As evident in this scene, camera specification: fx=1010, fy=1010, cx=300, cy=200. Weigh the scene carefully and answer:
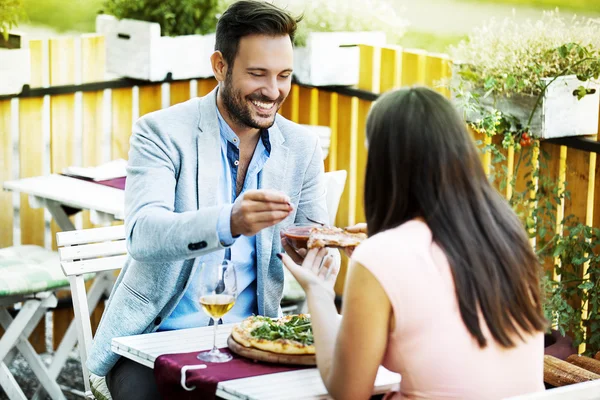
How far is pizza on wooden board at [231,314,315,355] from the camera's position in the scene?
8.55ft

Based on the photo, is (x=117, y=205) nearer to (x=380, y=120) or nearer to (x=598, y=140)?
(x=598, y=140)

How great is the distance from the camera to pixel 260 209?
2664 millimetres

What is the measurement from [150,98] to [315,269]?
3487 millimetres

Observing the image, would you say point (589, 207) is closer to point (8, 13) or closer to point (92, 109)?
point (92, 109)

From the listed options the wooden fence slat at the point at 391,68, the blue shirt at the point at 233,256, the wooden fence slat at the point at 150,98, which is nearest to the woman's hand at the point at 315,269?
the blue shirt at the point at 233,256

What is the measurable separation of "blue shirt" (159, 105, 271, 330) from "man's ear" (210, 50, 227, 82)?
0.13m

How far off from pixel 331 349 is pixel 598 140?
8.12ft

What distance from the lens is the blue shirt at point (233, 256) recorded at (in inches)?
126

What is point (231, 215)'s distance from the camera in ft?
9.04

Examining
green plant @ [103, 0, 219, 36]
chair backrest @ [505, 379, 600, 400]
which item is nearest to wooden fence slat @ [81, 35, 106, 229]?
green plant @ [103, 0, 219, 36]

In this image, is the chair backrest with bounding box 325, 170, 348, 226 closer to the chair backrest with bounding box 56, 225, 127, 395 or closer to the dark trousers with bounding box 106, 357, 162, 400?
the chair backrest with bounding box 56, 225, 127, 395

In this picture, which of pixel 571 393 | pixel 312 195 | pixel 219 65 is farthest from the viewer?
pixel 312 195


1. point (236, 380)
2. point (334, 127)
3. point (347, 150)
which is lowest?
point (236, 380)

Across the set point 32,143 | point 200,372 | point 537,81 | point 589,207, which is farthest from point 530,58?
point 32,143
